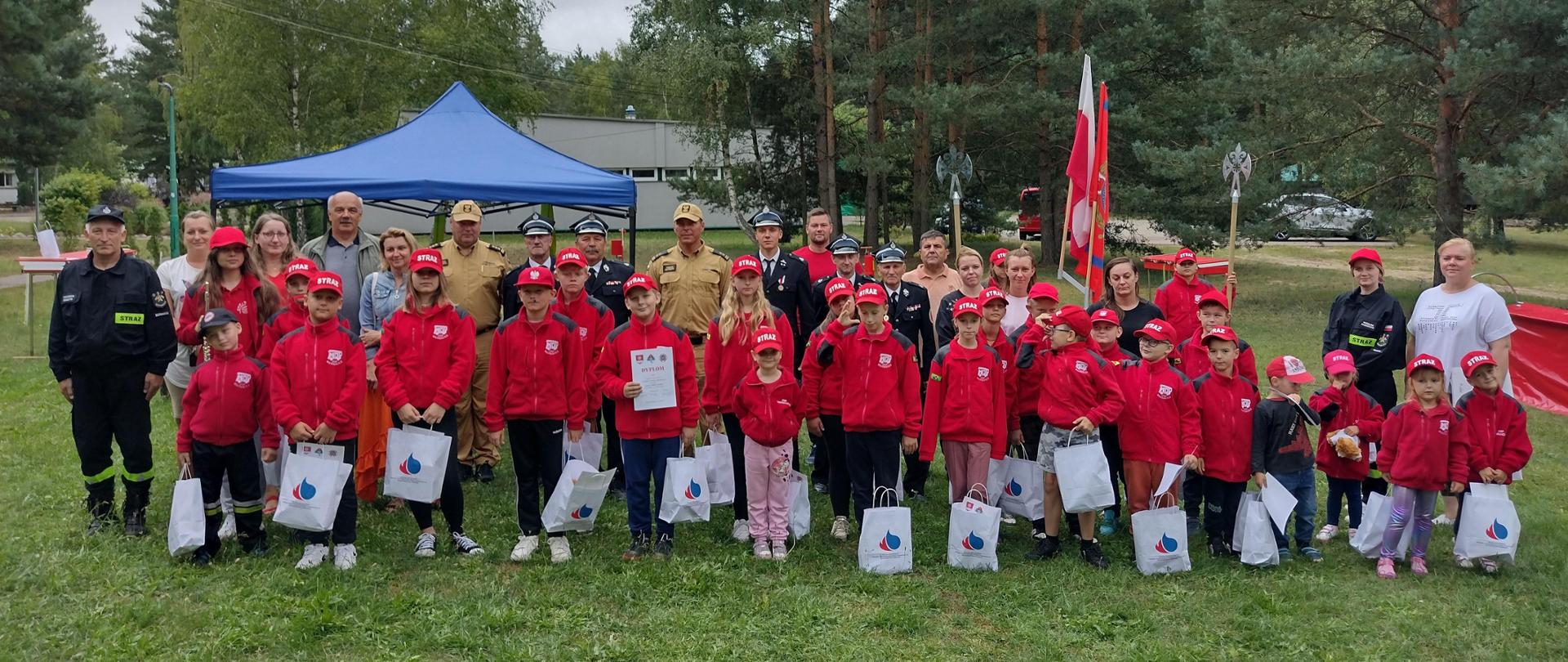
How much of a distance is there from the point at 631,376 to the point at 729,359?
624mm

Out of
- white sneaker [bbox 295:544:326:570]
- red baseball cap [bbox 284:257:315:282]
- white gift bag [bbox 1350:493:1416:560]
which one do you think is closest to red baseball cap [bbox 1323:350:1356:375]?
white gift bag [bbox 1350:493:1416:560]

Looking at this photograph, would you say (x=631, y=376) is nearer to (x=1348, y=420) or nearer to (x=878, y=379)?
(x=878, y=379)

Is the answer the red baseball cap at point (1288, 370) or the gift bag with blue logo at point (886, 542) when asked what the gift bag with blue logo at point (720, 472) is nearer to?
the gift bag with blue logo at point (886, 542)

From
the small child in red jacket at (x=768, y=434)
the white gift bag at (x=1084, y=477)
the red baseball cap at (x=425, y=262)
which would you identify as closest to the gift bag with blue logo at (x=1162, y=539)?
the white gift bag at (x=1084, y=477)

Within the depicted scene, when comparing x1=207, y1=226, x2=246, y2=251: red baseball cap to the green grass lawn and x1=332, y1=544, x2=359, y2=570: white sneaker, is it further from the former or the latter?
x1=332, y1=544, x2=359, y2=570: white sneaker

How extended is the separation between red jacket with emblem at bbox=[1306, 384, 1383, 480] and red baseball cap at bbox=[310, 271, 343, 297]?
5424mm

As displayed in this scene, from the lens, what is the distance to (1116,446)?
6234 mm

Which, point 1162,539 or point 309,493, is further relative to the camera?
point 1162,539

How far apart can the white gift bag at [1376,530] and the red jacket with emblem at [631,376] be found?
3760 mm

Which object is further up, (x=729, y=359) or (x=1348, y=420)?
(x=729, y=359)

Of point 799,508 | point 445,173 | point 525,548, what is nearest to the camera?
point 525,548

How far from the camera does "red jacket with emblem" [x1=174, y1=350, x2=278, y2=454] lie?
5273 mm

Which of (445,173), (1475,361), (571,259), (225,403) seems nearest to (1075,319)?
(1475,361)

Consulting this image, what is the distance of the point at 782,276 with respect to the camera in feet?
22.5
